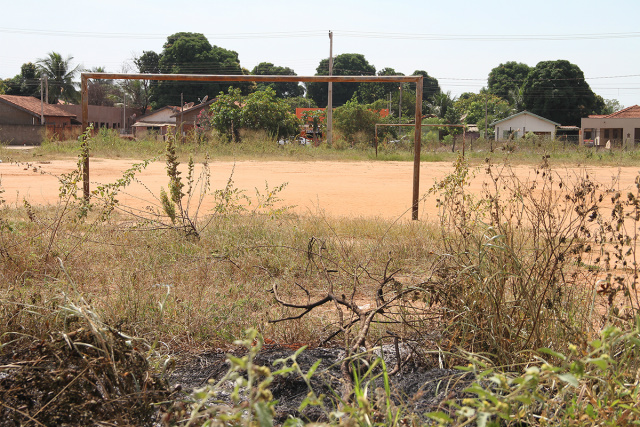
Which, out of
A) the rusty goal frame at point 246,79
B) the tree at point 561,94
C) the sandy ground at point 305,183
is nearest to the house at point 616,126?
the tree at point 561,94

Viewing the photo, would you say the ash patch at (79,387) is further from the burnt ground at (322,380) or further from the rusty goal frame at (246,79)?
the rusty goal frame at (246,79)

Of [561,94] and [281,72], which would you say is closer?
[561,94]

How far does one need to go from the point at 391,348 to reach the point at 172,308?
1.39 m

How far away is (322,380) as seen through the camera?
106 inches

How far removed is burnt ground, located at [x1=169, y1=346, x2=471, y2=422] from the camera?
2432 millimetres

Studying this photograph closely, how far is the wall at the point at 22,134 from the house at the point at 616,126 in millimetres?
39856

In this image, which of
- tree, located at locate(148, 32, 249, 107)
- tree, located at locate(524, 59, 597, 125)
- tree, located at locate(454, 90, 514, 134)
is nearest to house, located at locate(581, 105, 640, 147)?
tree, located at locate(454, 90, 514, 134)

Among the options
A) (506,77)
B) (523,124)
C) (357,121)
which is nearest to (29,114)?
(357,121)

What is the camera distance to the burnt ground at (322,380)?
243cm

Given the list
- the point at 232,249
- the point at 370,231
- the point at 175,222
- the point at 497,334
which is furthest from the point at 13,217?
the point at 497,334

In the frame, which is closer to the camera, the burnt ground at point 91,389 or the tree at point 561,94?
the burnt ground at point 91,389

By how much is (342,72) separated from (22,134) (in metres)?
58.7

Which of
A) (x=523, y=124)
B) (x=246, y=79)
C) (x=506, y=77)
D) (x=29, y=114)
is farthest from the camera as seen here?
(x=506, y=77)

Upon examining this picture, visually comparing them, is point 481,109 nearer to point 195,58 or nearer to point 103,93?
point 195,58
